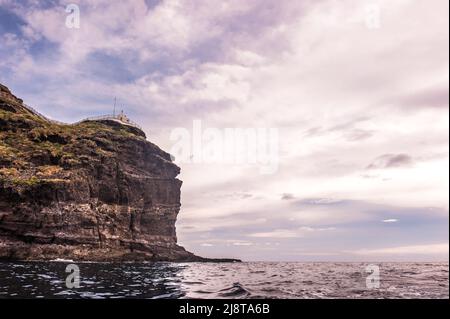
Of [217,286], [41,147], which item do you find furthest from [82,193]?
[217,286]

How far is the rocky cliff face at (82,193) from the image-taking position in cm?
8475

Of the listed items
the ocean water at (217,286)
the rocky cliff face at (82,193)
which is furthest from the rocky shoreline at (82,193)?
the ocean water at (217,286)

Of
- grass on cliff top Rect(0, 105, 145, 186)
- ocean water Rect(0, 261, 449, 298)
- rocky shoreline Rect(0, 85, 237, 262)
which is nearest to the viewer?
ocean water Rect(0, 261, 449, 298)

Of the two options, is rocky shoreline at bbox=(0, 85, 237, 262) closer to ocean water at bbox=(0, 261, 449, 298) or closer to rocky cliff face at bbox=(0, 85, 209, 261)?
rocky cliff face at bbox=(0, 85, 209, 261)

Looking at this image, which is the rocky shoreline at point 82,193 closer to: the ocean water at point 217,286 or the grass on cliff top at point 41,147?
the grass on cliff top at point 41,147

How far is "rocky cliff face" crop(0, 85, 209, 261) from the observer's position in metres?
84.8

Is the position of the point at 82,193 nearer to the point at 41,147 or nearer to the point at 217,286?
the point at 41,147

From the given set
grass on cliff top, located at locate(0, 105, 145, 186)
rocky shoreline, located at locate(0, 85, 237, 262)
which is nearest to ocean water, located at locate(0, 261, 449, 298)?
rocky shoreline, located at locate(0, 85, 237, 262)

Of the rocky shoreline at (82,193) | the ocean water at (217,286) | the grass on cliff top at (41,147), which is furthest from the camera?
the grass on cliff top at (41,147)

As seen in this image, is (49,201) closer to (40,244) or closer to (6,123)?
(40,244)

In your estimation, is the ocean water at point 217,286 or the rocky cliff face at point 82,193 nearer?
the ocean water at point 217,286

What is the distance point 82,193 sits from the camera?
3964 inches
